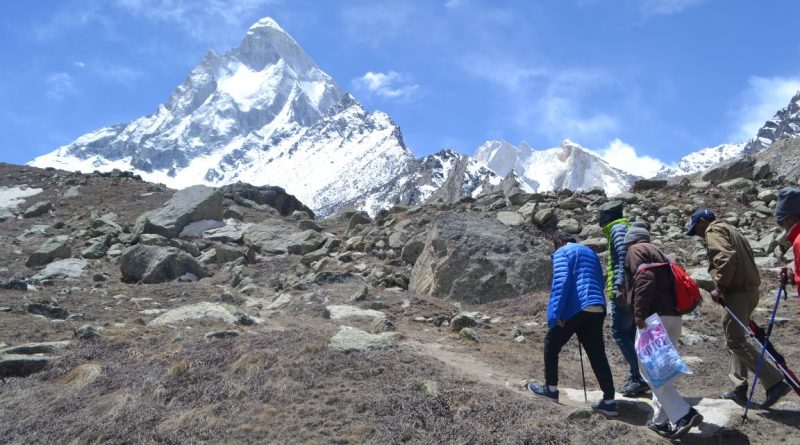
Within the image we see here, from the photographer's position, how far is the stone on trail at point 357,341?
360 inches

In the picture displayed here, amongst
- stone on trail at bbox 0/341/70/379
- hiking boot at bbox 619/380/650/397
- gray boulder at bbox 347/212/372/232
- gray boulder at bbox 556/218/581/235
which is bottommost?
stone on trail at bbox 0/341/70/379

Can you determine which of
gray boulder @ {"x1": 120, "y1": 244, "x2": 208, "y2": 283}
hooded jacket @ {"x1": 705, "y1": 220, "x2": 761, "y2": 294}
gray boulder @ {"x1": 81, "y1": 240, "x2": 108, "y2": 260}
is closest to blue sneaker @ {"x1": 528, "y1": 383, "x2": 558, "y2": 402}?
hooded jacket @ {"x1": 705, "y1": 220, "x2": 761, "y2": 294}

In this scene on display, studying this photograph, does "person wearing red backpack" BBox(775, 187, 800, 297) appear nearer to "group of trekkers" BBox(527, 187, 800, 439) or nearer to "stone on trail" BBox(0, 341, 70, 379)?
"group of trekkers" BBox(527, 187, 800, 439)

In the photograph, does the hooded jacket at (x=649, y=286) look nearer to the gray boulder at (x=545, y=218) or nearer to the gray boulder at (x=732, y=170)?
the gray boulder at (x=545, y=218)

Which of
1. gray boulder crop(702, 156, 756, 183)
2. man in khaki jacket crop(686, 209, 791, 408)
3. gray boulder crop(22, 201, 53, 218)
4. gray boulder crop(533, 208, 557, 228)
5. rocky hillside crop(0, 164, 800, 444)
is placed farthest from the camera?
gray boulder crop(22, 201, 53, 218)

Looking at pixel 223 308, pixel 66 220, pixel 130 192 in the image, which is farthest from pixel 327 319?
pixel 130 192

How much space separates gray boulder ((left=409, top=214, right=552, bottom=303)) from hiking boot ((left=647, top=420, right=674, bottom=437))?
26.7ft

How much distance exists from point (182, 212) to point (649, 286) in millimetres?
22162

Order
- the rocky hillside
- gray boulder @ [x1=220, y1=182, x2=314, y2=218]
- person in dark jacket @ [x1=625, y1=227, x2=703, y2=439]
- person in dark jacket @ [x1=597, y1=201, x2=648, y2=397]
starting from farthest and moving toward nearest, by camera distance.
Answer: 1. gray boulder @ [x1=220, y1=182, x2=314, y2=218]
2. person in dark jacket @ [x1=597, y1=201, x2=648, y2=397]
3. the rocky hillside
4. person in dark jacket @ [x1=625, y1=227, x2=703, y2=439]

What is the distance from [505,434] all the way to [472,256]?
8565 mm

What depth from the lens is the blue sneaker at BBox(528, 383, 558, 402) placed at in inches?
295

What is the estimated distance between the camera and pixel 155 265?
18.4 m

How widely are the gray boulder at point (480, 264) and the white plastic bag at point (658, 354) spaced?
8168 mm

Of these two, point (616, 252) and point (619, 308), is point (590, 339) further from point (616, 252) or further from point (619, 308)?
point (616, 252)
